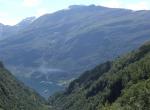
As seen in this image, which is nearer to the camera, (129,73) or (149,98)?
(149,98)

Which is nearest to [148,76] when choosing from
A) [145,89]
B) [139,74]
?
[139,74]

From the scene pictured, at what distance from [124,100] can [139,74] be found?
130 feet

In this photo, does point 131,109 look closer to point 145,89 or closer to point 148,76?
point 145,89

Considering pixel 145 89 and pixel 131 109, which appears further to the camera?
pixel 145 89

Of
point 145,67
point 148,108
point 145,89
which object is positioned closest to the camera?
point 148,108

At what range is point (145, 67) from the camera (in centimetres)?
18612

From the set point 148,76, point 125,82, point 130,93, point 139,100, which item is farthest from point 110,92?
point 139,100

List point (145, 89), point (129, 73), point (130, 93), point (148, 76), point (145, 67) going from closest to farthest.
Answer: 1. point (145, 89)
2. point (130, 93)
3. point (148, 76)
4. point (145, 67)
5. point (129, 73)

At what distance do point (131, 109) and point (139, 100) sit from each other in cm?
720

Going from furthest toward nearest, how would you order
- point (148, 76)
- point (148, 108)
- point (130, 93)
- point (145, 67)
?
1. point (145, 67)
2. point (148, 76)
3. point (130, 93)
4. point (148, 108)

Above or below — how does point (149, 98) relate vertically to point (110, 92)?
above

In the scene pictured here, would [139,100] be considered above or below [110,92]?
above

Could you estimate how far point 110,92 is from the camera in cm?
19525

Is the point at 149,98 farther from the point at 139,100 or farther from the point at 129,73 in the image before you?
the point at 129,73
